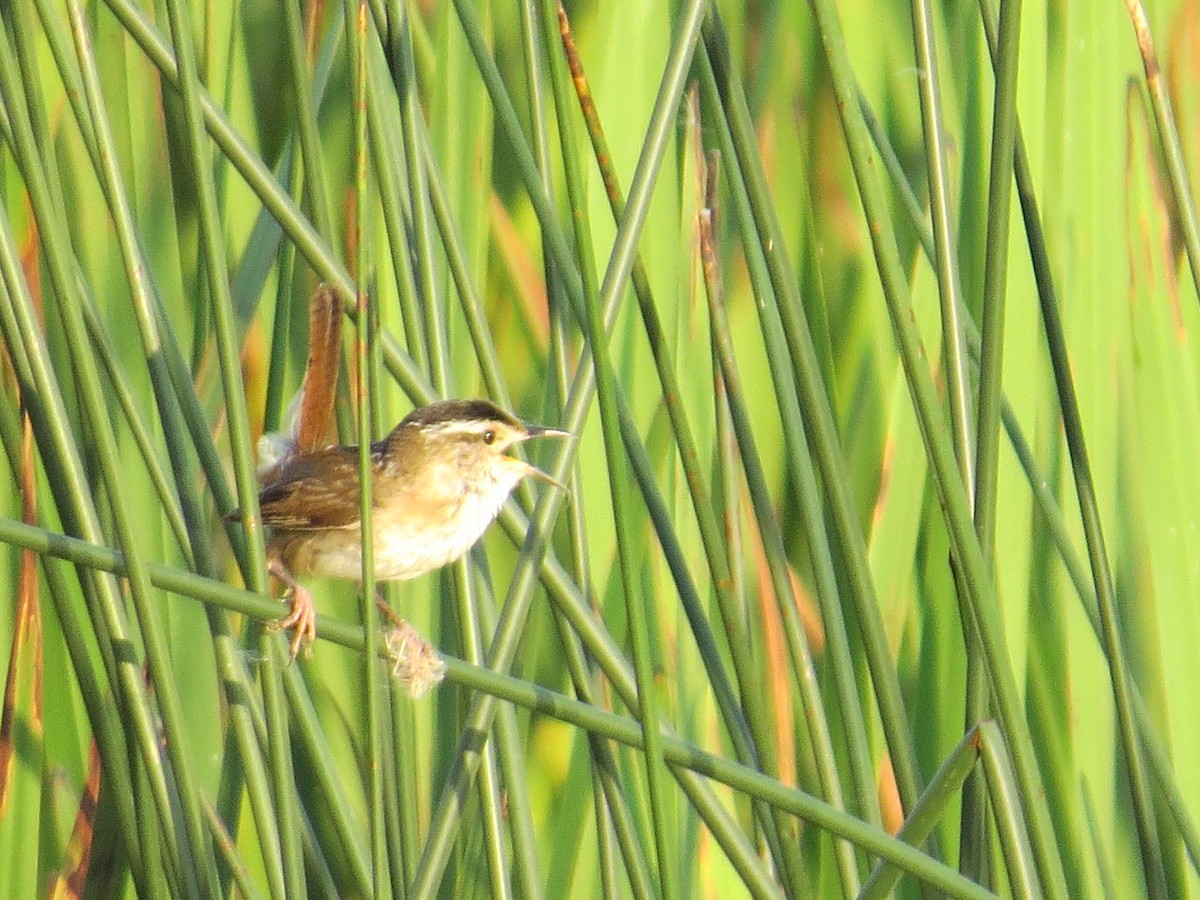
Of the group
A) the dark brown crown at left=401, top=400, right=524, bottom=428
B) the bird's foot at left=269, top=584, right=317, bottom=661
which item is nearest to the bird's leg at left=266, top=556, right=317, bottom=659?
the bird's foot at left=269, top=584, right=317, bottom=661

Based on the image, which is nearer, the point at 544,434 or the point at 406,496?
the point at 544,434

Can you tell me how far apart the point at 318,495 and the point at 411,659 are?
428mm

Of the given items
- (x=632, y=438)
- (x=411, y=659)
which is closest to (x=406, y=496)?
(x=411, y=659)

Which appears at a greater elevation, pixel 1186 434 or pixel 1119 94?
pixel 1119 94

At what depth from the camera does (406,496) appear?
77.8 inches

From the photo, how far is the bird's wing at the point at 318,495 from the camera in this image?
1.97 metres

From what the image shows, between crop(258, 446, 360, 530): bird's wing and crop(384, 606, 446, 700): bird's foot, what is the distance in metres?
0.21

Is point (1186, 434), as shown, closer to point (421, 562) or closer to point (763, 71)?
point (763, 71)

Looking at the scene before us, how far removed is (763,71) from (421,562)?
91 centimetres

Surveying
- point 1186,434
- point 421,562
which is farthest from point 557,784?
point 1186,434

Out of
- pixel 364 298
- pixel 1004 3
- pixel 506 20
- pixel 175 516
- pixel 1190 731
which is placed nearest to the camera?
pixel 364 298

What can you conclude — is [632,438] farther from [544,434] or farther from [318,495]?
[318,495]

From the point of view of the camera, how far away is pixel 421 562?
5.90 ft

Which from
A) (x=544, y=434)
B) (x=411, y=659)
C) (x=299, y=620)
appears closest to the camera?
(x=299, y=620)
